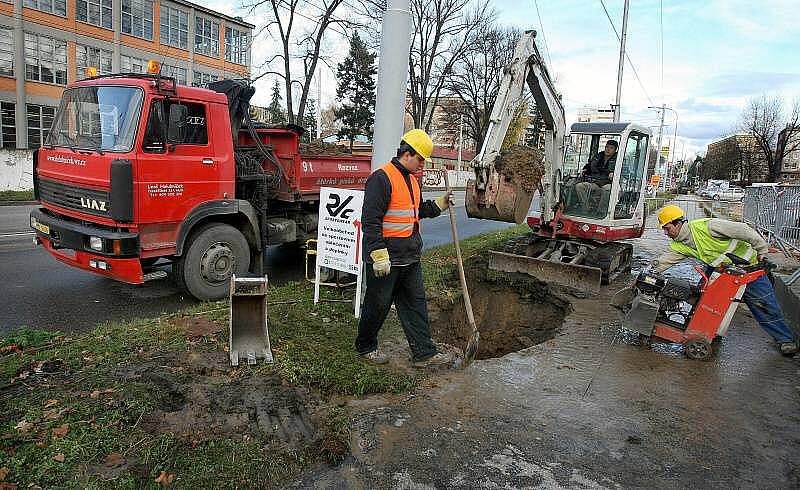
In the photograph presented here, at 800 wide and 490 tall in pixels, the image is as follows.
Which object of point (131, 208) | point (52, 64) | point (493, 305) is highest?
point (52, 64)

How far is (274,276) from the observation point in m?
8.73

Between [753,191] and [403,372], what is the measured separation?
1697cm

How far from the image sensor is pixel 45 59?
31672 mm

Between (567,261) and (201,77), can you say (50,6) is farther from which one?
(567,261)

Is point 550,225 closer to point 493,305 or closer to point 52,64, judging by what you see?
point 493,305

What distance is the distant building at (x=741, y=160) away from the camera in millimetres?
61619

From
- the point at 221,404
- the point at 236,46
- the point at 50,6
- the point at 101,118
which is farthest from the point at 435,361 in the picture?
the point at 236,46

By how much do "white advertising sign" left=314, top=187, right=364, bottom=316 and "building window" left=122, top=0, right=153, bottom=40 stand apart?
120 feet

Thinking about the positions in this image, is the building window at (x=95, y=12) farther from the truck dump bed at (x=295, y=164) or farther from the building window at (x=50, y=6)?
the truck dump bed at (x=295, y=164)

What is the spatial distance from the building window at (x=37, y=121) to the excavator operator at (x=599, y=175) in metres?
Answer: 32.8

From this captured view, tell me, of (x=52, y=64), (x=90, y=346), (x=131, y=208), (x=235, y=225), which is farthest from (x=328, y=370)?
(x=52, y=64)

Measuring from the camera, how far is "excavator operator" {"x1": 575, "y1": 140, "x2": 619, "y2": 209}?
974 centimetres

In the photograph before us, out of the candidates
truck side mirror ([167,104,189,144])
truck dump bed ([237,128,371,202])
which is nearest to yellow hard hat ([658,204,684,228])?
truck dump bed ([237,128,371,202])

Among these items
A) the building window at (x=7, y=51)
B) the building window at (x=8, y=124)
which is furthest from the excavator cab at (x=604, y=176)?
the building window at (x=7, y=51)
